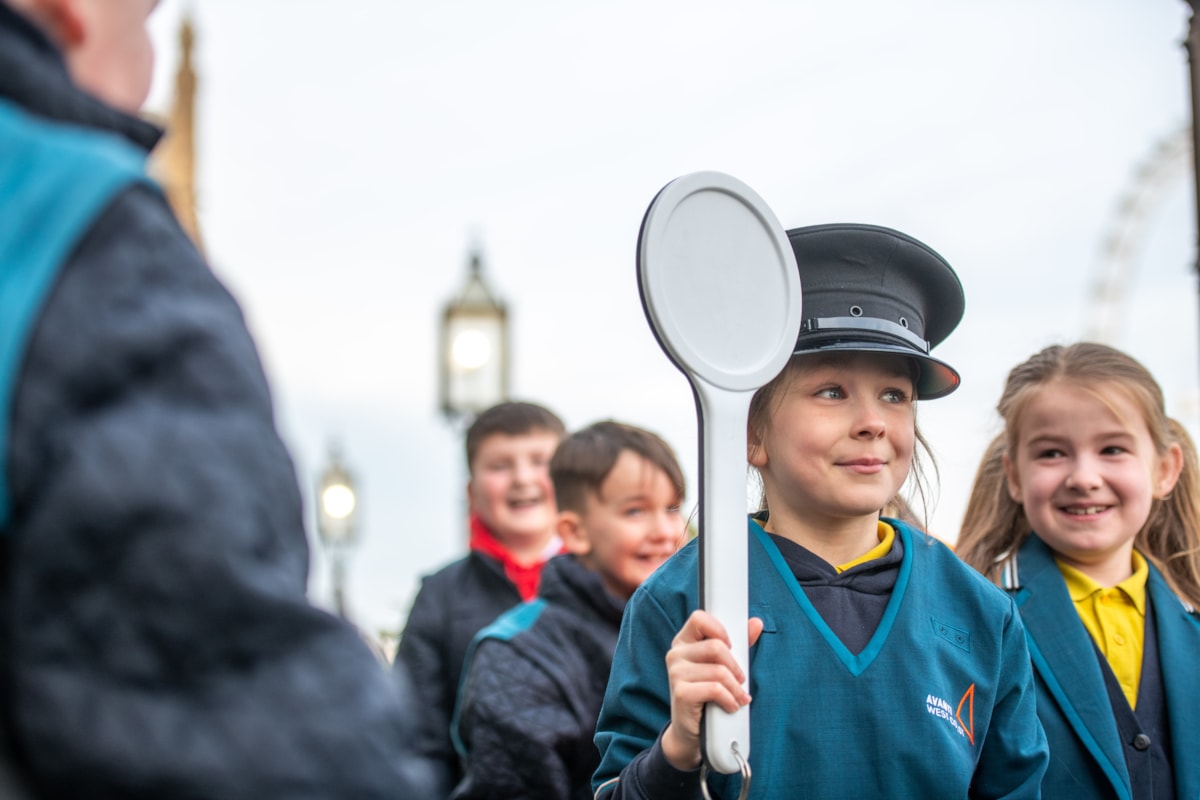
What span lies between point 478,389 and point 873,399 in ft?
21.4

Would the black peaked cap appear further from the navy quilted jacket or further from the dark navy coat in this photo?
the navy quilted jacket

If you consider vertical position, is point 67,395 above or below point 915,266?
below

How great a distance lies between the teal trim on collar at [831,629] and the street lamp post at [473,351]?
6.44 m

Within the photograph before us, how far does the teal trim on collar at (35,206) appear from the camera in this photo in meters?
0.89

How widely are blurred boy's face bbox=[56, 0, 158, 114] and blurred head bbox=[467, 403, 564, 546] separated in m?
3.67

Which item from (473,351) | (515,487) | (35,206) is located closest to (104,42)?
(35,206)

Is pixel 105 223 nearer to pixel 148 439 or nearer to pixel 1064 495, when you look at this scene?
pixel 148 439

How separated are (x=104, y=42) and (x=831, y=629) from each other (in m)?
1.52

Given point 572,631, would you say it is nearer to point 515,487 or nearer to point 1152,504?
point 515,487

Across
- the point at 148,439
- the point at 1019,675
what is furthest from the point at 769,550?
the point at 148,439

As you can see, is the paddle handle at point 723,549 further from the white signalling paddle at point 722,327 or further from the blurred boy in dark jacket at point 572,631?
the blurred boy in dark jacket at point 572,631

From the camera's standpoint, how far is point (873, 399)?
229 centimetres

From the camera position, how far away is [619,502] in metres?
4.04

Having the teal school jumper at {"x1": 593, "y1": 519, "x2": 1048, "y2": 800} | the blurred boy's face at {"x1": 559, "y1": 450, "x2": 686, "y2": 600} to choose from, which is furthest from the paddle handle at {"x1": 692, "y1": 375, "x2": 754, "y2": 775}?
the blurred boy's face at {"x1": 559, "y1": 450, "x2": 686, "y2": 600}
